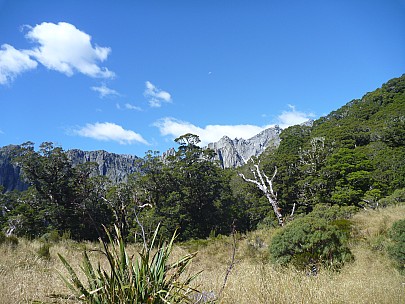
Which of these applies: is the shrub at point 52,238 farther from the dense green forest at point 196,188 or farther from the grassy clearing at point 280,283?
the dense green forest at point 196,188

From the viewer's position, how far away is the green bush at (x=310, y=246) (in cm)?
687

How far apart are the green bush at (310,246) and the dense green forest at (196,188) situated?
16379mm

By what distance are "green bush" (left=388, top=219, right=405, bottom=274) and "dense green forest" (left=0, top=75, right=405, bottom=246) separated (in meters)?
17.9

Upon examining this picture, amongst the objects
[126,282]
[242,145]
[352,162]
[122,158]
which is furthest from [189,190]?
[242,145]

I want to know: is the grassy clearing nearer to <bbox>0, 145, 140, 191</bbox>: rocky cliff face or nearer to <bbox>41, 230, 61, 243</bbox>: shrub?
<bbox>41, 230, 61, 243</bbox>: shrub

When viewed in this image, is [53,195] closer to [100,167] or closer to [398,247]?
[398,247]

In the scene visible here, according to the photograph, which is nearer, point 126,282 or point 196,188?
point 126,282

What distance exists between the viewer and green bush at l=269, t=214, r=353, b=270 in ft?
22.5

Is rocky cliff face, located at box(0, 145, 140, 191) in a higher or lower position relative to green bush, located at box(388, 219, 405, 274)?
higher

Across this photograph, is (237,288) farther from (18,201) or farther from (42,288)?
(18,201)

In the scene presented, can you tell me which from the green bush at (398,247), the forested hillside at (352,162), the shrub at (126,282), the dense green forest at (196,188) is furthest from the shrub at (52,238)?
the forested hillside at (352,162)

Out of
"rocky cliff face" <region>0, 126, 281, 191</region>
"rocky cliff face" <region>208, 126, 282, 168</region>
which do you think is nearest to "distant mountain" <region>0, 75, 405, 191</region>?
"rocky cliff face" <region>0, 126, 281, 191</region>

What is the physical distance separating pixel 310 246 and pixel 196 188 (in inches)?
893

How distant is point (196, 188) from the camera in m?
29.4
